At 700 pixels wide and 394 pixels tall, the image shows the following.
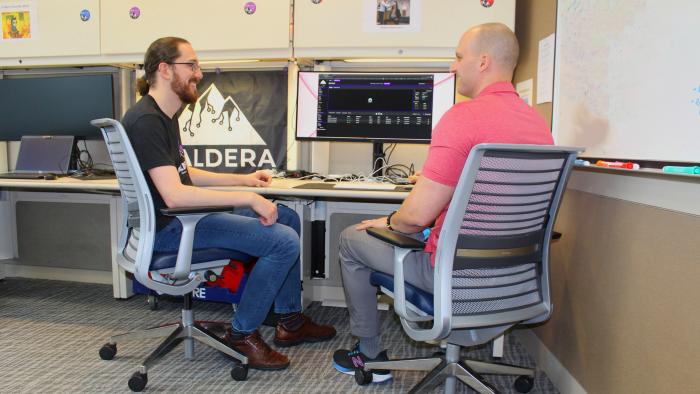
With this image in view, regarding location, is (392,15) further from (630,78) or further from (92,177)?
(92,177)

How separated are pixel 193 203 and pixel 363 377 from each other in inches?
33.3

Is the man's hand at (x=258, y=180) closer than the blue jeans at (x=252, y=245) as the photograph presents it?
No

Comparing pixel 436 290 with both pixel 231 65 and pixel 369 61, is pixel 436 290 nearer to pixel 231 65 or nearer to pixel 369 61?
pixel 369 61

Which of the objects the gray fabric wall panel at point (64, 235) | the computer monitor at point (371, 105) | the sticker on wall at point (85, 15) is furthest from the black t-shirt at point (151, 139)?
the gray fabric wall panel at point (64, 235)

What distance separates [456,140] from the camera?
136 cm

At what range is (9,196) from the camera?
10.2 feet

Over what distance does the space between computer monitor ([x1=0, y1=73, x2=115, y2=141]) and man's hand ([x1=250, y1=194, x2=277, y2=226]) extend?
1.47 meters

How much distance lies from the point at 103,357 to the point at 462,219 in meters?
1.55

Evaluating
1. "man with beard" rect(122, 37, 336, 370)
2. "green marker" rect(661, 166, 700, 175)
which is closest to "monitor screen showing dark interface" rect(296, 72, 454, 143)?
"man with beard" rect(122, 37, 336, 370)

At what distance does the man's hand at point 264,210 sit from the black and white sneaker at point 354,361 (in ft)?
1.82

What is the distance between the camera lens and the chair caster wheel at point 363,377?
1829mm

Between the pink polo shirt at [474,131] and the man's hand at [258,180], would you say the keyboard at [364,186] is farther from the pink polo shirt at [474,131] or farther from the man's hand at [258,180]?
the pink polo shirt at [474,131]

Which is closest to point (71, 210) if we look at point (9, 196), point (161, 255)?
point (9, 196)

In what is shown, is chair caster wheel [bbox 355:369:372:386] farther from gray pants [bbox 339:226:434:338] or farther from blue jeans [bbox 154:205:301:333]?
blue jeans [bbox 154:205:301:333]
